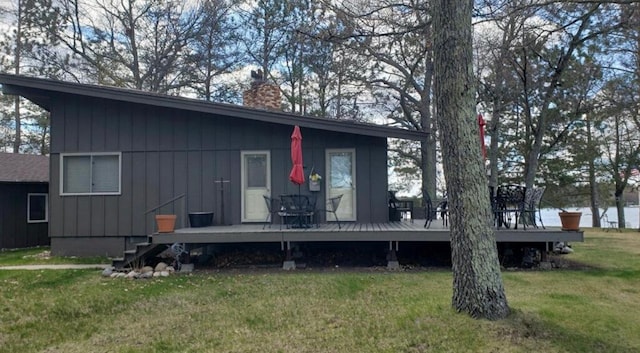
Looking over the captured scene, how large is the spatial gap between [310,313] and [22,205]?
424 inches

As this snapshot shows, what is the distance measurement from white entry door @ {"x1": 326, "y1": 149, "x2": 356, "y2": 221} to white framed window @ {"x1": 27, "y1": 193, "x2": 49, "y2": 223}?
860 cm

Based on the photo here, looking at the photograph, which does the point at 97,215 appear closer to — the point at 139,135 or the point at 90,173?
the point at 90,173

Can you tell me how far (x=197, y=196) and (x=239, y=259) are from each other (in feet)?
5.61

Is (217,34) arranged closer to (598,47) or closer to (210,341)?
(598,47)

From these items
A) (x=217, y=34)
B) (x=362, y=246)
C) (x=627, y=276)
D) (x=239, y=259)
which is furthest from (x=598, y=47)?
(x=217, y=34)

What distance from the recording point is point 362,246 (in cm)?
920

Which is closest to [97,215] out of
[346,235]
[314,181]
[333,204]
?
[314,181]

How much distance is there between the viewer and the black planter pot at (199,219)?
926cm

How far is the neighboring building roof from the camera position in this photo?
12.3m

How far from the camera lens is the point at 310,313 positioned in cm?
502

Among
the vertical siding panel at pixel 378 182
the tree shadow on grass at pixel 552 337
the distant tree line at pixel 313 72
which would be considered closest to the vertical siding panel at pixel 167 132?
the vertical siding panel at pixel 378 182

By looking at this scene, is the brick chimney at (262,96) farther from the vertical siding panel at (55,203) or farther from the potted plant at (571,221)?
the potted plant at (571,221)

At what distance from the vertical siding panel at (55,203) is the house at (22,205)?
Answer: 310 cm

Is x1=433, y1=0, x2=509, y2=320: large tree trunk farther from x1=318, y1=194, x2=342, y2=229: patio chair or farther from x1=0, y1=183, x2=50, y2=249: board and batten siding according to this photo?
x1=0, y1=183, x2=50, y2=249: board and batten siding
